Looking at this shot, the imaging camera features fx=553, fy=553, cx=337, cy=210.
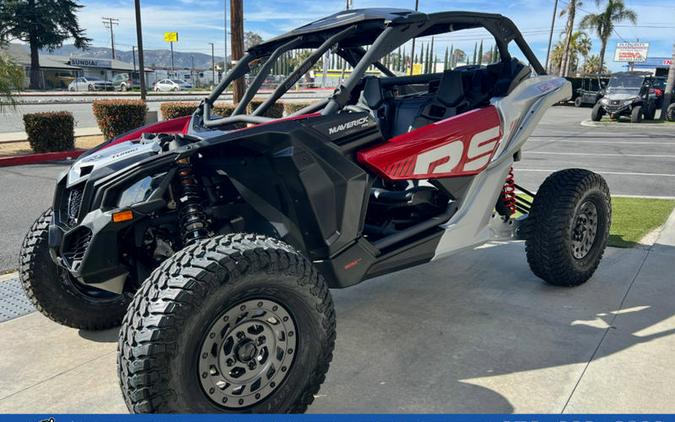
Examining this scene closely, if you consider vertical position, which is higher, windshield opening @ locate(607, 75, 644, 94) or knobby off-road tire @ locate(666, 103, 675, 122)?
windshield opening @ locate(607, 75, 644, 94)

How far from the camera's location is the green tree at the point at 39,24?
50.8 m

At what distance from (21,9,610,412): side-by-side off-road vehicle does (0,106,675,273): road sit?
8.41 ft

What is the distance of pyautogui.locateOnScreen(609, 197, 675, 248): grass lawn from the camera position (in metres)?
5.54

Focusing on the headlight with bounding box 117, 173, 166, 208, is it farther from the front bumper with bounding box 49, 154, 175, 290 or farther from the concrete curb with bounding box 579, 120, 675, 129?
the concrete curb with bounding box 579, 120, 675, 129

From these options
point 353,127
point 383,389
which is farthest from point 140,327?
point 353,127

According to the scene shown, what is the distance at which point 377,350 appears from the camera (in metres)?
3.26

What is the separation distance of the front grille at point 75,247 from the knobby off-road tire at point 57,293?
0.54 m

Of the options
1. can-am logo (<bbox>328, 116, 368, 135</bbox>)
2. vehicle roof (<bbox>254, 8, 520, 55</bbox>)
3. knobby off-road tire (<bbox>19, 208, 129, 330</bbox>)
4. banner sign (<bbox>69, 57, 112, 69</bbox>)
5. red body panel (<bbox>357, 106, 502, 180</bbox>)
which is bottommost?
knobby off-road tire (<bbox>19, 208, 129, 330</bbox>)

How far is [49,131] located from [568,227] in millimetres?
10668

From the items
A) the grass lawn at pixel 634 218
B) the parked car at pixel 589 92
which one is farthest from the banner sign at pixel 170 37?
the grass lawn at pixel 634 218

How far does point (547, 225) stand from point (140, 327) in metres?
2.99

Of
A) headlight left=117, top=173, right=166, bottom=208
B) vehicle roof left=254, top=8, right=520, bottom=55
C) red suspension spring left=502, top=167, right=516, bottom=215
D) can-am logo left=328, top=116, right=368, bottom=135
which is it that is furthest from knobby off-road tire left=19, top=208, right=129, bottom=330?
red suspension spring left=502, top=167, right=516, bottom=215

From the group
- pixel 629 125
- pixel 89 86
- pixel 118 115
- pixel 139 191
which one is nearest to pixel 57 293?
pixel 139 191

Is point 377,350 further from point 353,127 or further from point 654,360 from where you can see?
point 654,360
